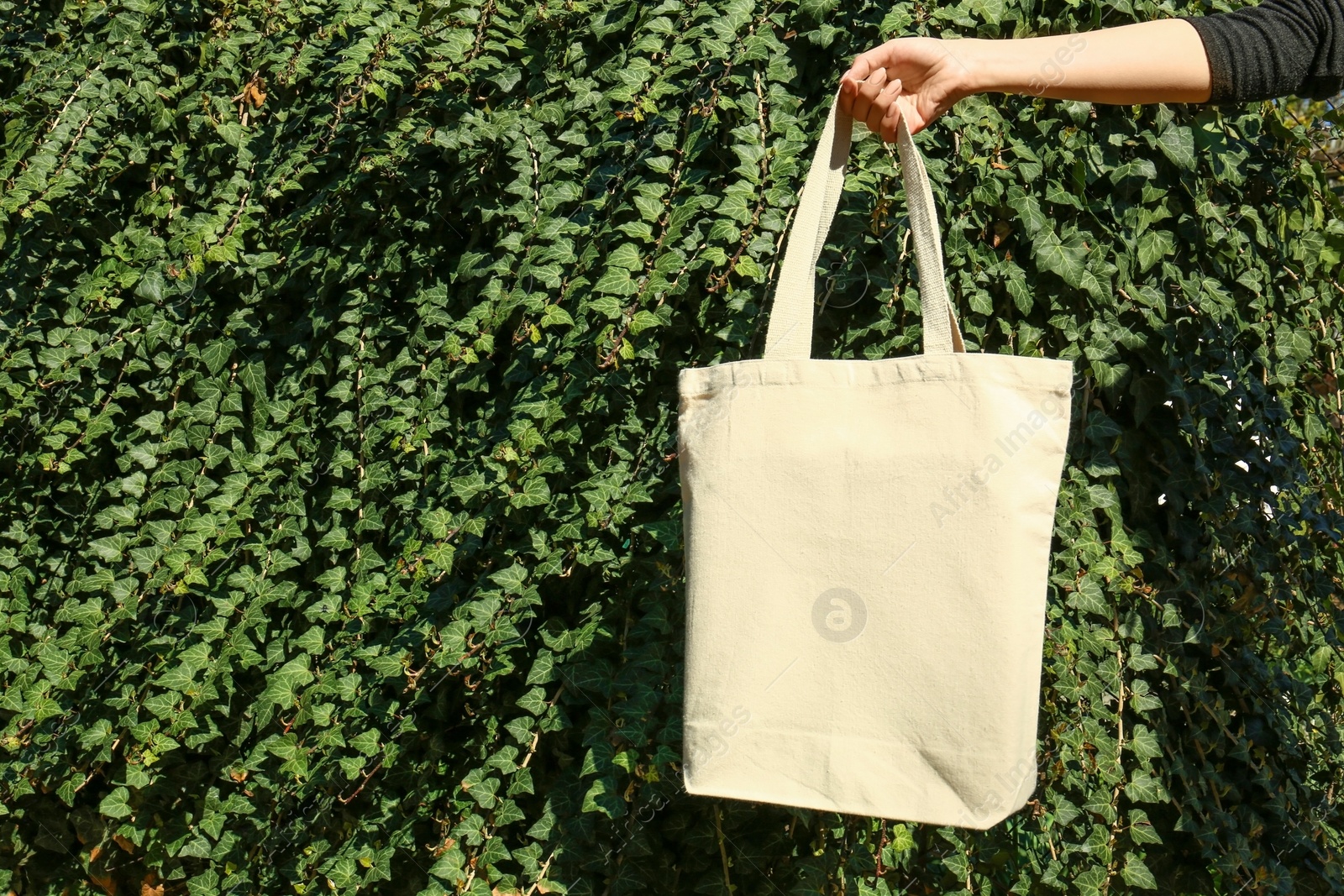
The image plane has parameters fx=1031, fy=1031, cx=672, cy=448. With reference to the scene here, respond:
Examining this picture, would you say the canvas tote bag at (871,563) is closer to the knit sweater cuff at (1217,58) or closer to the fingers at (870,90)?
the fingers at (870,90)

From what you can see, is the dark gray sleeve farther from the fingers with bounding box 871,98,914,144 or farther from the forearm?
the fingers with bounding box 871,98,914,144

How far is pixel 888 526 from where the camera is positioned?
1140 mm

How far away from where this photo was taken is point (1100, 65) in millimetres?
1279

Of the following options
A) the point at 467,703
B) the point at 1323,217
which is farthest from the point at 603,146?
the point at 1323,217

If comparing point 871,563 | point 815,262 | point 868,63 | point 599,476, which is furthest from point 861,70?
point 599,476

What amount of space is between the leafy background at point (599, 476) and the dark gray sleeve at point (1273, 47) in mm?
354

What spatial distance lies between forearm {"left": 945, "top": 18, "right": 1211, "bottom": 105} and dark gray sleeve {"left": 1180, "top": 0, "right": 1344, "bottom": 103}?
0.02 m

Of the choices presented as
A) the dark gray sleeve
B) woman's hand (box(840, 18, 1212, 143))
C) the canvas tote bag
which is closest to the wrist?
woman's hand (box(840, 18, 1212, 143))

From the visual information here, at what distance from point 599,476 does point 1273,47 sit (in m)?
1.12

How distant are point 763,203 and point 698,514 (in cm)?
65

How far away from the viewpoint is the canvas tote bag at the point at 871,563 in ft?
3.62

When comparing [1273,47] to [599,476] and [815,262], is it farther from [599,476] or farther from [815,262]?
[599,476]

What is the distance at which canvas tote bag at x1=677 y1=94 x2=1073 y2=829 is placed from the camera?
1.10m

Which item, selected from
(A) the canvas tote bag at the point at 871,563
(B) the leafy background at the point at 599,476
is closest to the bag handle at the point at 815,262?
(A) the canvas tote bag at the point at 871,563
